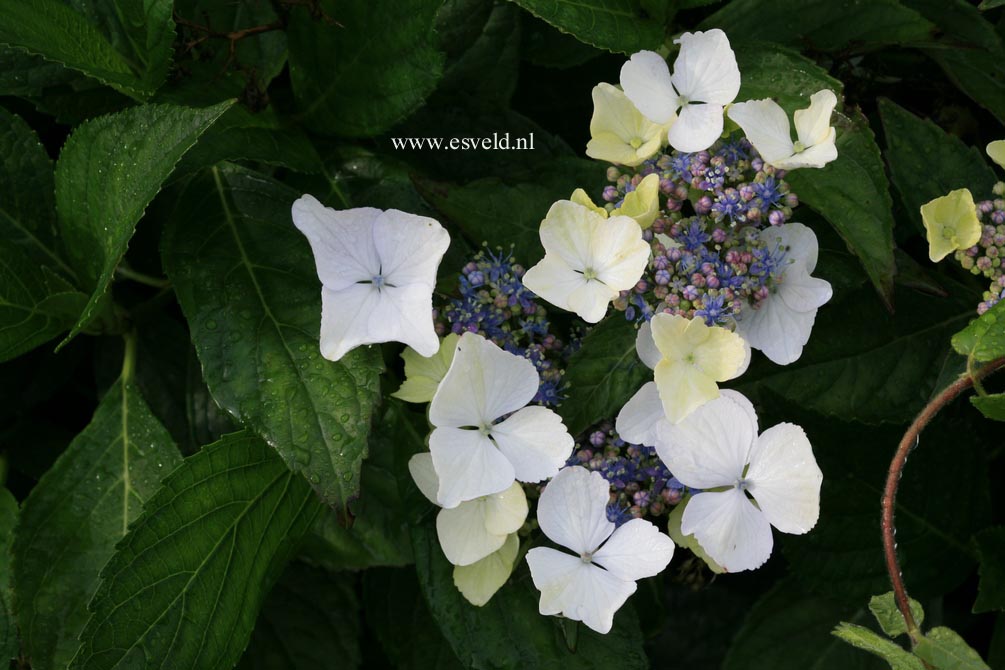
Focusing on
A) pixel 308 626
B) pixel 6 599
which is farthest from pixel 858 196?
pixel 6 599

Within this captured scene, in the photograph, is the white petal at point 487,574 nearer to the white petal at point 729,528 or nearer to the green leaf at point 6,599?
the white petal at point 729,528

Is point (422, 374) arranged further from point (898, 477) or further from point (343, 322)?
point (898, 477)

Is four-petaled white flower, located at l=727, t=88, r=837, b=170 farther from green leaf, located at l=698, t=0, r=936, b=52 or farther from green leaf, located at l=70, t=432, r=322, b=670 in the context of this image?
green leaf, located at l=70, t=432, r=322, b=670

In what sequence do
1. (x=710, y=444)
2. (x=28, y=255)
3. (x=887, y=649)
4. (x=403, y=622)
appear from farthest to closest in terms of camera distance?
1. (x=403, y=622)
2. (x=28, y=255)
3. (x=710, y=444)
4. (x=887, y=649)

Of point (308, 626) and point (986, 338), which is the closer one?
point (986, 338)

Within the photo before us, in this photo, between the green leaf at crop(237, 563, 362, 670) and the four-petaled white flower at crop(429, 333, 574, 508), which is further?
the green leaf at crop(237, 563, 362, 670)

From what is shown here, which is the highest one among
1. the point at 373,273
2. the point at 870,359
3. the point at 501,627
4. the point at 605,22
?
the point at 605,22

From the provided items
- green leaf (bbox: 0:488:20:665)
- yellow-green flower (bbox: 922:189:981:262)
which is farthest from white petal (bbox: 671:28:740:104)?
green leaf (bbox: 0:488:20:665)
